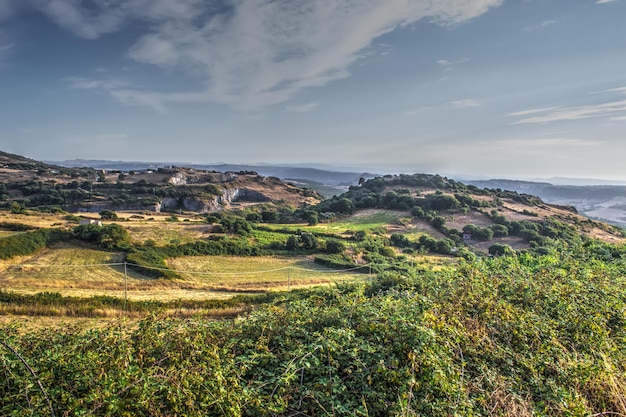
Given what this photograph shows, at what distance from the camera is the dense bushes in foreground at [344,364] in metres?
2.85

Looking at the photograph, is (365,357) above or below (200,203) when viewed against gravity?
above

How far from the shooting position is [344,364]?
3.54 meters

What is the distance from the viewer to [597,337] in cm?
425

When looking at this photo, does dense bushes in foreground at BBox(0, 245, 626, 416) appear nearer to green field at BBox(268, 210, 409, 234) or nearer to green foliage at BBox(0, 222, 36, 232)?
green foliage at BBox(0, 222, 36, 232)

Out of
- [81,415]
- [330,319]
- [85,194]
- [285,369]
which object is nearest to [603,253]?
[330,319]

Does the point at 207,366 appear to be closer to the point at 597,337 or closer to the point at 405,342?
the point at 405,342

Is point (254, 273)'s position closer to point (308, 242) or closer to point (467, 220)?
point (308, 242)

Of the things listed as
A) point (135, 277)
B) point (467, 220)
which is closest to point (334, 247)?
point (135, 277)

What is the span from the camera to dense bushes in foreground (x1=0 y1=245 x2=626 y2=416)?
2848mm

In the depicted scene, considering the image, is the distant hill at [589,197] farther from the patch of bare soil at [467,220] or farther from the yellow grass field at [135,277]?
the yellow grass field at [135,277]

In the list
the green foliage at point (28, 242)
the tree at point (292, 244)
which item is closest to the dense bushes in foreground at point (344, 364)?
the green foliage at point (28, 242)

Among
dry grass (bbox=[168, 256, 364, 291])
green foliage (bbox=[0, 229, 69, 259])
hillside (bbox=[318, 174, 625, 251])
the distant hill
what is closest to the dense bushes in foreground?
dry grass (bbox=[168, 256, 364, 291])

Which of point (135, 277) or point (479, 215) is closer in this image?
point (135, 277)

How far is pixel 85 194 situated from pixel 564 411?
73.6 metres
